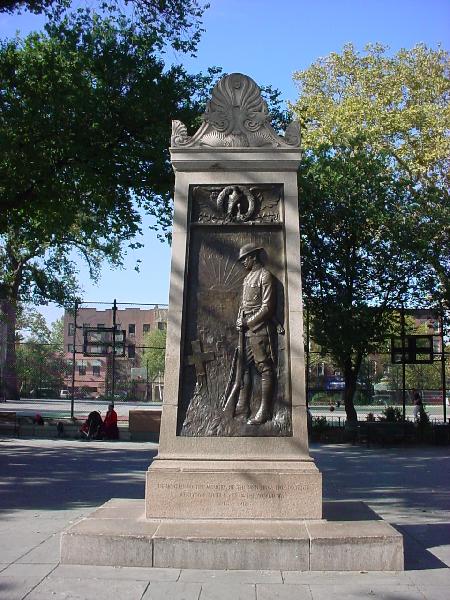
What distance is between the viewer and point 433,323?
1076 inches

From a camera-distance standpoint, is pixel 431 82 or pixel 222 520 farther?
pixel 431 82

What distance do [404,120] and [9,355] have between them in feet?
108

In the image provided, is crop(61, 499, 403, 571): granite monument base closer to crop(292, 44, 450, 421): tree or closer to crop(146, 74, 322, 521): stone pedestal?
crop(146, 74, 322, 521): stone pedestal

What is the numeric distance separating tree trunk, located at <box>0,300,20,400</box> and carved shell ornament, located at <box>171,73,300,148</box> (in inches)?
1527

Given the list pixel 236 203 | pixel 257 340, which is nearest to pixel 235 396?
pixel 257 340

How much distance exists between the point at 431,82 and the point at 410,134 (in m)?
3.57

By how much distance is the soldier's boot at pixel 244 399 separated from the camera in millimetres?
7758

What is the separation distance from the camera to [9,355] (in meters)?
50.4

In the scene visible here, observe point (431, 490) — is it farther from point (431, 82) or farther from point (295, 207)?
point (431, 82)

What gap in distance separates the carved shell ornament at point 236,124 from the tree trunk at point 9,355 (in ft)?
127

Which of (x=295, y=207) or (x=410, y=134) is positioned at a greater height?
(x=410, y=134)

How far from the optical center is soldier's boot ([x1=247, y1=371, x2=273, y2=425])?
25.3ft

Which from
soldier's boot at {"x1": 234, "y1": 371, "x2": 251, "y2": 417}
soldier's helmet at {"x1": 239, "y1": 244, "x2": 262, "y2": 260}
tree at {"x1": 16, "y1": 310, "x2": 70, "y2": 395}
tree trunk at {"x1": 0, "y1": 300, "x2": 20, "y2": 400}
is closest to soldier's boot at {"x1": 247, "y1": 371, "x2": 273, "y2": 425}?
soldier's boot at {"x1": 234, "y1": 371, "x2": 251, "y2": 417}

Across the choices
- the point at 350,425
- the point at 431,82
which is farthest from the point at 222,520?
the point at 431,82
